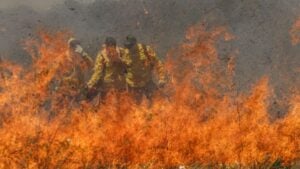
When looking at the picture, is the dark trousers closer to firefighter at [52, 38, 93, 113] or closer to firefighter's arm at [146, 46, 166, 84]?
firefighter's arm at [146, 46, 166, 84]

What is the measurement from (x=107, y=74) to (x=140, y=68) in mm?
797

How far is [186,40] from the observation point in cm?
3694

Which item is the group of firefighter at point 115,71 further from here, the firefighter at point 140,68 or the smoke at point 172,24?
the smoke at point 172,24

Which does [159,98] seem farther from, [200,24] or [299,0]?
[299,0]

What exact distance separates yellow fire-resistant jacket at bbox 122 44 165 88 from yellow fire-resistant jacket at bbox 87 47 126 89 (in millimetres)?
146

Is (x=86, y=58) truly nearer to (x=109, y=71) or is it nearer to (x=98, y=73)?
(x=98, y=73)

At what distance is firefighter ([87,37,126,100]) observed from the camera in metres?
12.9

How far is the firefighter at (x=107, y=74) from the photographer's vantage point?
A: 42.4 feet

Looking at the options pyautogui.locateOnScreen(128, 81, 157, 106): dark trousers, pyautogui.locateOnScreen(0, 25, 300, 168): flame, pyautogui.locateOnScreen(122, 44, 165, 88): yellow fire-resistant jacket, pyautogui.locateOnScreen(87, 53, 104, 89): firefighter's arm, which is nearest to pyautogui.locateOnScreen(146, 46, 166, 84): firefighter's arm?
pyautogui.locateOnScreen(122, 44, 165, 88): yellow fire-resistant jacket

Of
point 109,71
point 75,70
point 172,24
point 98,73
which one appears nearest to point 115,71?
point 109,71

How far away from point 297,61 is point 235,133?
2270 centimetres

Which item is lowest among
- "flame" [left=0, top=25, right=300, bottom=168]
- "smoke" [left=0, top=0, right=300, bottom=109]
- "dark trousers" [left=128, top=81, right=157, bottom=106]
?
"flame" [left=0, top=25, right=300, bottom=168]

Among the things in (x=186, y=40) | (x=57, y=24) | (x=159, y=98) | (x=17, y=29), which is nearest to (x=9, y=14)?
(x=17, y=29)

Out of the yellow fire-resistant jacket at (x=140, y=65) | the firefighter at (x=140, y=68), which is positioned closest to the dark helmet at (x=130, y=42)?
the firefighter at (x=140, y=68)
